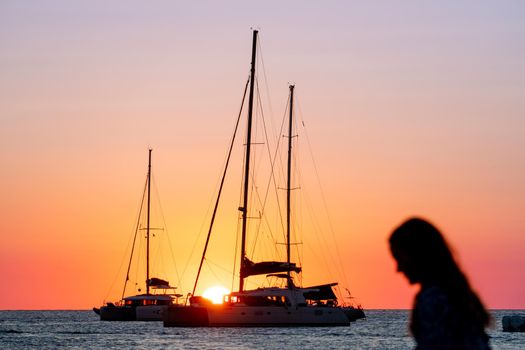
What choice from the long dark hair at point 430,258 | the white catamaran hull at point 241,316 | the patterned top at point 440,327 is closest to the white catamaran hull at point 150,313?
the white catamaran hull at point 241,316

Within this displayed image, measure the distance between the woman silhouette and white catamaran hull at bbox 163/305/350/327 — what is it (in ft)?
208

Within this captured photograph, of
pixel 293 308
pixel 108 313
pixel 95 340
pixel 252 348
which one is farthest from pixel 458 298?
pixel 108 313

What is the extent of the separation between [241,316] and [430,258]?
63628 millimetres

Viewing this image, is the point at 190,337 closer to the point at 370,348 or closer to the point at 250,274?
the point at 250,274

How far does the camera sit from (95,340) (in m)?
76.7

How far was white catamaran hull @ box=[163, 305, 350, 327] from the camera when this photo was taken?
70.1 metres

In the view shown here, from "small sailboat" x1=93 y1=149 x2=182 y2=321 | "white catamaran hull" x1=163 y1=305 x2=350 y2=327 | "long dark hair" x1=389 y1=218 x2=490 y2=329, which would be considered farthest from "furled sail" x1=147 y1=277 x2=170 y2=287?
"long dark hair" x1=389 y1=218 x2=490 y2=329

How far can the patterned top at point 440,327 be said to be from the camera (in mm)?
6680

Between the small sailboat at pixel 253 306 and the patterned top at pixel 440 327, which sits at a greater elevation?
the small sailboat at pixel 253 306

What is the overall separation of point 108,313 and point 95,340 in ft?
155

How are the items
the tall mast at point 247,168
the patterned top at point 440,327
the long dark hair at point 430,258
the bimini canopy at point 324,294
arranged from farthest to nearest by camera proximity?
the bimini canopy at point 324,294 → the tall mast at point 247,168 → the long dark hair at point 430,258 → the patterned top at point 440,327

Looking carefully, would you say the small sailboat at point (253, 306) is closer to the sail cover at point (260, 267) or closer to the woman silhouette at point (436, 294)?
the sail cover at point (260, 267)

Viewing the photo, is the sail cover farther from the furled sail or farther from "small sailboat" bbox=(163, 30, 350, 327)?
the furled sail

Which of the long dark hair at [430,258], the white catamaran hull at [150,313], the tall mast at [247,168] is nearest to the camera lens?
the long dark hair at [430,258]
